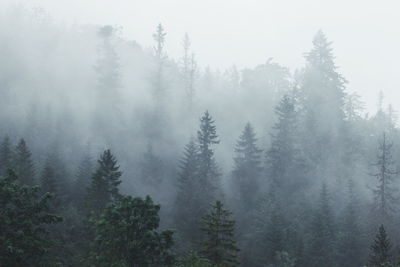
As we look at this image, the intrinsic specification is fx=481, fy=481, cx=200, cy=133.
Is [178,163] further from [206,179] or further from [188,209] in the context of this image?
[188,209]

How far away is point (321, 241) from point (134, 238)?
96.1ft

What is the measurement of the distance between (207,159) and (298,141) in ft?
61.2

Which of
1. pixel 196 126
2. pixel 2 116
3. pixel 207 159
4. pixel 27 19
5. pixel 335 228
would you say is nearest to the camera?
pixel 335 228

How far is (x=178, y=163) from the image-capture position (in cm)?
8031

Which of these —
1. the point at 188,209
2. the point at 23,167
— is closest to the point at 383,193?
the point at 188,209

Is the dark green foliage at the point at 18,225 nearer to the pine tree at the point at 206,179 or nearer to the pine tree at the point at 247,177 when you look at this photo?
the pine tree at the point at 206,179

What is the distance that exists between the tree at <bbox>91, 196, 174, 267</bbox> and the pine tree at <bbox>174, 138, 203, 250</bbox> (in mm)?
24244

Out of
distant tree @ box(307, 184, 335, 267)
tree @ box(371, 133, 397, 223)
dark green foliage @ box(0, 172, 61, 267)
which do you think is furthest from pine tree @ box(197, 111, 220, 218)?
dark green foliage @ box(0, 172, 61, 267)

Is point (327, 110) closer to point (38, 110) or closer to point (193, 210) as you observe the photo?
point (193, 210)

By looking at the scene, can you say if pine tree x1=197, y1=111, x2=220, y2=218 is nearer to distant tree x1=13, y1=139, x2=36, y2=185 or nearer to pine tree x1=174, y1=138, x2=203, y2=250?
pine tree x1=174, y1=138, x2=203, y2=250

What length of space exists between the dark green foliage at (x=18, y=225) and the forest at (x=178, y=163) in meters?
0.08

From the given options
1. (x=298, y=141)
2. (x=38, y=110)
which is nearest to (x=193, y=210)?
(x=298, y=141)

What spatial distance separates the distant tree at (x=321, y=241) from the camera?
172 feet

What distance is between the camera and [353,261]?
55219mm
